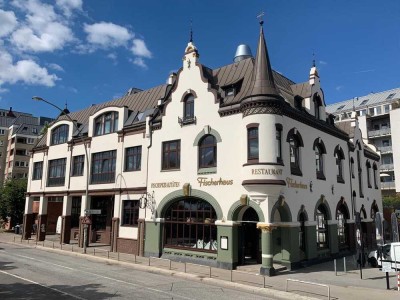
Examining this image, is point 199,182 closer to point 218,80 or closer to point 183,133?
point 183,133

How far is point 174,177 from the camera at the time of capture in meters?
25.0

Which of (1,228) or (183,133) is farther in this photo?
(1,228)

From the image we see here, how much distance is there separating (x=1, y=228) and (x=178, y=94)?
44207 millimetres

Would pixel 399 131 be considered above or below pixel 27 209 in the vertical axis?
above

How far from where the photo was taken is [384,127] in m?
63.8

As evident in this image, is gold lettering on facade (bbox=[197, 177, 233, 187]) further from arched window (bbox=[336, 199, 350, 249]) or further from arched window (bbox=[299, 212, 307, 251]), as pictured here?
arched window (bbox=[336, 199, 350, 249])

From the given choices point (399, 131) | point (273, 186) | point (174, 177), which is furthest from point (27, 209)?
point (399, 131)

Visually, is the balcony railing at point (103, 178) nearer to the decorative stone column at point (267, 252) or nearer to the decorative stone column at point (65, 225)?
the decorative stone column at point (65, 225)

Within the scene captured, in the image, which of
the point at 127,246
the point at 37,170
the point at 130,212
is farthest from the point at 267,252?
the point at 37,170

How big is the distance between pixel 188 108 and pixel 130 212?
381 inches

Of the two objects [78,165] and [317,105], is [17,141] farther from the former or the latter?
[317,105]

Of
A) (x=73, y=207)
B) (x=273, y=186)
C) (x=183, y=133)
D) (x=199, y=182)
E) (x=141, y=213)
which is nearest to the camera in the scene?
(x=273, y=186)

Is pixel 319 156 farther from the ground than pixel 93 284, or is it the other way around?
pixel 319 156

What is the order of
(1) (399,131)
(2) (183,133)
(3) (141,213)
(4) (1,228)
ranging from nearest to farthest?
(2) (183,133), (3) (141,213), (4) (1,228), (1) (399,131)
